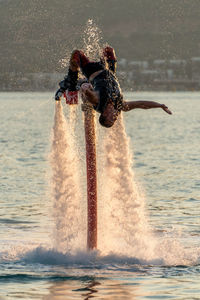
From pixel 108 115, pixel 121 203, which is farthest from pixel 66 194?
pixel 108 115

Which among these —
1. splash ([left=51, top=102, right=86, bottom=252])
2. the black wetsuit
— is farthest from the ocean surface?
the black wetsuit

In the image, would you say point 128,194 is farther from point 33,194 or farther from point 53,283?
point 33,194

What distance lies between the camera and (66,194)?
69.6ft

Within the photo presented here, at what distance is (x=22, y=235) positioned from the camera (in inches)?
949

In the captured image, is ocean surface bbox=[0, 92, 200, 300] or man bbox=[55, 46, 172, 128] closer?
ocean surface bbox=[0, 92, 200, 300]

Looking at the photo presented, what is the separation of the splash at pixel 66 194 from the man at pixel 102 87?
1.99m

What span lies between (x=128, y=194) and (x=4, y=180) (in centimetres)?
2023

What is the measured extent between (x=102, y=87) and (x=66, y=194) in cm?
369

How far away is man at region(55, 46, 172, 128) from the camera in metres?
18.2

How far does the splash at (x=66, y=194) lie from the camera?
826 inches

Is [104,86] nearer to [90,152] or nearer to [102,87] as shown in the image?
[102,87]

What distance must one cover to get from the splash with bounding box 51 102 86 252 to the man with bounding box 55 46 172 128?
6.54 feet

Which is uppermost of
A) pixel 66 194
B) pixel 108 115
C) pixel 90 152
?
pixel 108 115

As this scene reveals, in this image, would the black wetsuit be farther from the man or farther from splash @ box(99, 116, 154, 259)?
splash @ box(99, 116, 154, 259)
